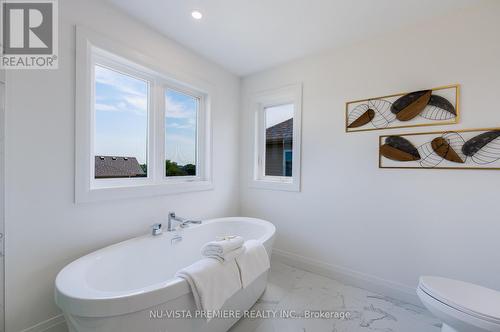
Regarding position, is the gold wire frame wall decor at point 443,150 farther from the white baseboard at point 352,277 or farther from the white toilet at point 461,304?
the white baseboard at point 352,277

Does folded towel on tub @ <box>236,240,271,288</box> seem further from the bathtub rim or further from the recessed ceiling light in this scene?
the recessed ceiling light

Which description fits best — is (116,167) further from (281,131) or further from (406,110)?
(406,110)

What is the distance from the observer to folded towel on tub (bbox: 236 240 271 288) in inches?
57.6

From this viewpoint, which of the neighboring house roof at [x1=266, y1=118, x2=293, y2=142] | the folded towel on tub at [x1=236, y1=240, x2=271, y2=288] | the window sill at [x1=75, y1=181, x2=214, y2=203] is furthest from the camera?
the neighboring house roof at [x1=266, y1=118, x2=293, y2=142]

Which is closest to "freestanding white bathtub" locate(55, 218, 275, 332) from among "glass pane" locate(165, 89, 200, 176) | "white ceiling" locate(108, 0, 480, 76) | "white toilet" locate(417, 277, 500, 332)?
"glass pane" locate(165, 89, 200, 176)

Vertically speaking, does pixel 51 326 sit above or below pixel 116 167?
below

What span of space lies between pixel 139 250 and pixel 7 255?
2.39 feet

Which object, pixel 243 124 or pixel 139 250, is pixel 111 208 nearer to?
pixel 139 250

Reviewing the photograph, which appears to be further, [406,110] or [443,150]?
[406,110]

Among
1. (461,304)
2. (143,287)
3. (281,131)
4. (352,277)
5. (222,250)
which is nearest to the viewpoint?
(461,304)

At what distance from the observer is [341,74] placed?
7.32ft

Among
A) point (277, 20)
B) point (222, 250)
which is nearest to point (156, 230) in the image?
point (222, 250)

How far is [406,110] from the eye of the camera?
1.88 meters

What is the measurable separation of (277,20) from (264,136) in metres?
1.44
